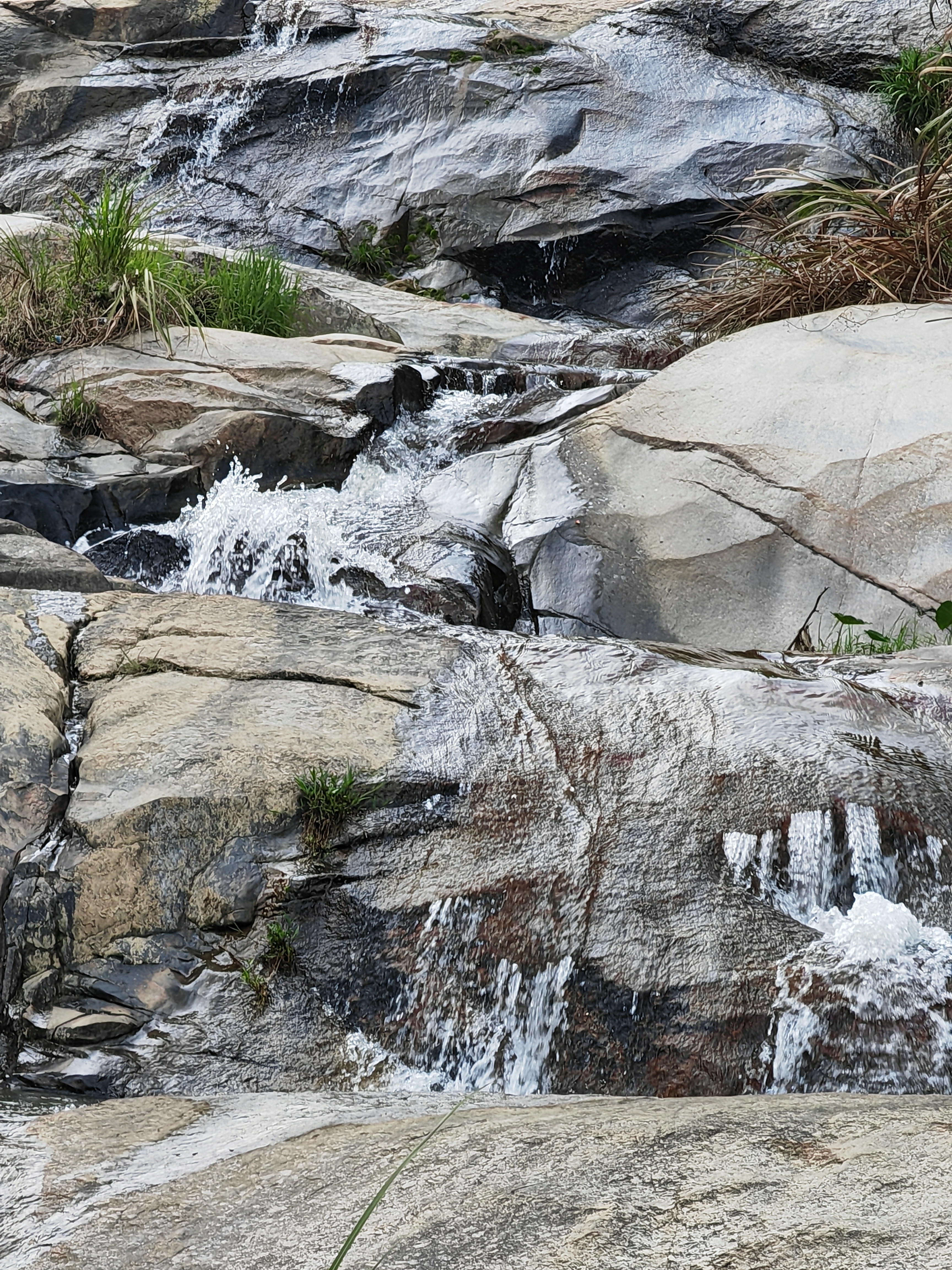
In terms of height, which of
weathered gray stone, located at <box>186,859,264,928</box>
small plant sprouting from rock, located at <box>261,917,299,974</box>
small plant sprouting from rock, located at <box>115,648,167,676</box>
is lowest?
small plant sprouting from rock, located at <box>261,917,299,974</box>

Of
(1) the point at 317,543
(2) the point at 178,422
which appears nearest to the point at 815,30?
(2) the point at 178,422

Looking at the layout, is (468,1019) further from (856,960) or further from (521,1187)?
(521,1187)

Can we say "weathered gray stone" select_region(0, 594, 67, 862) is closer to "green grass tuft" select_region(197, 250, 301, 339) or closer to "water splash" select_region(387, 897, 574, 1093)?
"water splash" select_region(387, 897, 574, 1093)

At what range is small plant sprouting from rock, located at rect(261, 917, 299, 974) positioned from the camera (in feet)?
9.98

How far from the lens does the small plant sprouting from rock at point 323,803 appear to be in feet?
10.5

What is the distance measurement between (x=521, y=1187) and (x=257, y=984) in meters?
1.40

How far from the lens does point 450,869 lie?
3170 mm

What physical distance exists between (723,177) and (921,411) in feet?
18.5

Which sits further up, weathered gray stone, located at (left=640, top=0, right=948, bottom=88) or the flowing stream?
weathered gray stone, located at (left=640, top=0, right=948, bottom=88)

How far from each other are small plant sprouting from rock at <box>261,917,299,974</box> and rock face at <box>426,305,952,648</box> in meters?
2.45

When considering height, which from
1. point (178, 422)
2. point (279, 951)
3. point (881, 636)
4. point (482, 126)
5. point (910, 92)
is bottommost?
point (279, 951)

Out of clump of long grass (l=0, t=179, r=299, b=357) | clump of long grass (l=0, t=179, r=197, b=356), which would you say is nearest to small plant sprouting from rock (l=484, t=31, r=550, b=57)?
clump of long grass (l=0, t=179, r=299, b=357)

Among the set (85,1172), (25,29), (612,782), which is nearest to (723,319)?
(612,782)

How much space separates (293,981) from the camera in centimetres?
303
